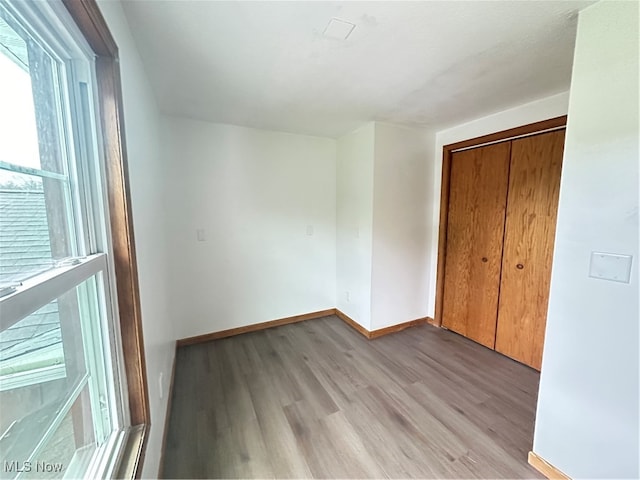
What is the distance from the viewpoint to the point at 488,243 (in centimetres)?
252

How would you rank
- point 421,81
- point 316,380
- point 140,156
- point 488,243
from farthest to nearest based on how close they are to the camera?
1. point 488,243
2. point 316,380
3. point 421,81
4. point 140,156

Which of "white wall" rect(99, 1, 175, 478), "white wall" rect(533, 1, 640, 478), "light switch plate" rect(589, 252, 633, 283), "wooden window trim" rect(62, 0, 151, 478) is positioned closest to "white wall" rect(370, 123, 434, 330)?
"white wall" rect(533, 1, 640, 478)

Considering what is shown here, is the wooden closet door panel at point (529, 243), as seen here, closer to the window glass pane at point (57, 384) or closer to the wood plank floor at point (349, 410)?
the wood plank floor at point (349, 410)

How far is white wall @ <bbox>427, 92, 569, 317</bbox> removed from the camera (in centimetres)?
200

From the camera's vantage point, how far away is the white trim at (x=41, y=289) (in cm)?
47

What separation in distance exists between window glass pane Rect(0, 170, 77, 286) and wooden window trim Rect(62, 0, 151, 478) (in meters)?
0.15

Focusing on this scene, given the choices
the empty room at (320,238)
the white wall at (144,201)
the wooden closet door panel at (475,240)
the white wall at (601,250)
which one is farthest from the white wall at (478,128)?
the white wall at (144,201)

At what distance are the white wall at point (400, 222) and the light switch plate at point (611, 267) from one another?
5.48 ft

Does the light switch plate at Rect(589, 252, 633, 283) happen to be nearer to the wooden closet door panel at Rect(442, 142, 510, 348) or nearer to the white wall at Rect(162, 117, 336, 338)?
the wooden closet door panel at Rect(442, 142, 510, 348)

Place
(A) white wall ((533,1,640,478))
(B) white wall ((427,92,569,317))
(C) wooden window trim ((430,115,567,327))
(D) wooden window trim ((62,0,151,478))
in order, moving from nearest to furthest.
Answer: (D) wooden window trim ((62,0,151,478)) → (A) white wall ((533,1,640,478)) → (B) white wall ((427,92,569,317)) → (C) wooden window trim ((430,115,567,327))

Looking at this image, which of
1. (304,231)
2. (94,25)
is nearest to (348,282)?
(304,231)

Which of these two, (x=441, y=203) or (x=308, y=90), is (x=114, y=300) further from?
(x=441, y=203)

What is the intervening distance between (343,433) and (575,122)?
2.02 m

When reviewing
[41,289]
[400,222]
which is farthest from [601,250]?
[41,289]
